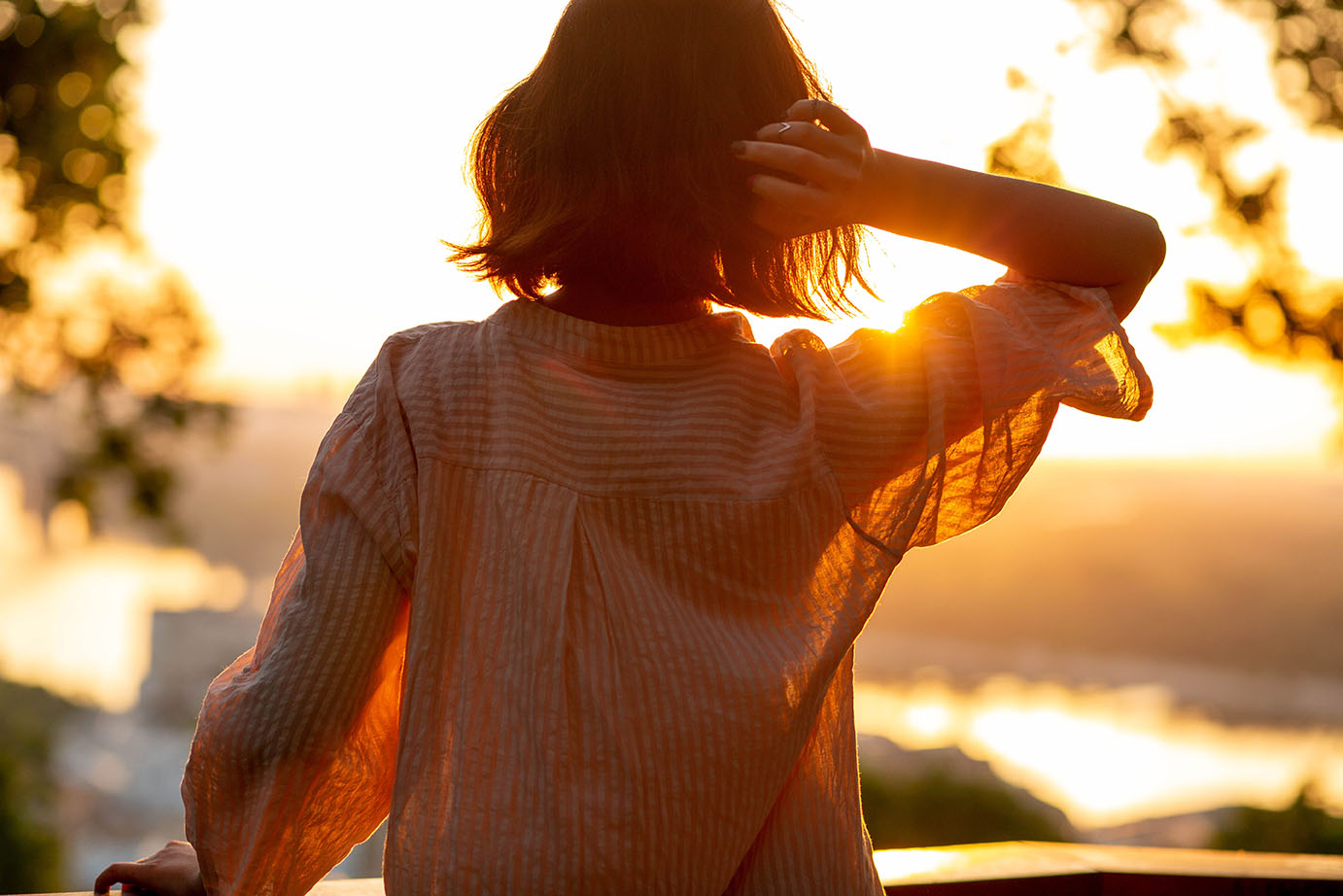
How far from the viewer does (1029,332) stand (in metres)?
0.80


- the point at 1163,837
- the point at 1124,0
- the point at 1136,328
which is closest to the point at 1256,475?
the point at 1163,837

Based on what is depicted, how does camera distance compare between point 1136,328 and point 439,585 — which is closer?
point 439,585

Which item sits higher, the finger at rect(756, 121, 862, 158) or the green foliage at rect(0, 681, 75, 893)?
the finger at rect(756, 121, 862, 158)

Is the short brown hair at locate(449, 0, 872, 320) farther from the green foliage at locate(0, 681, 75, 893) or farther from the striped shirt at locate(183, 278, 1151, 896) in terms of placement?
the green foliage at locate(0, 681, 75, 893)

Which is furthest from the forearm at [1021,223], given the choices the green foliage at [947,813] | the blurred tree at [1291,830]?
the green foliage at [947,813]

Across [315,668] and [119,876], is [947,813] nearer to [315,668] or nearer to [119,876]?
[119,876]

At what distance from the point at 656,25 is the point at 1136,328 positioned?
43 cm

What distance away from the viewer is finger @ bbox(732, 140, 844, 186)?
0.71 meters

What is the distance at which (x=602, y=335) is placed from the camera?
2.55 feet

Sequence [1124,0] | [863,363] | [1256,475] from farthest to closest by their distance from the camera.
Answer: [1256,475]
[1124,0]
[863,363]

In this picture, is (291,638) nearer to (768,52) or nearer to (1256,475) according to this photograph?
(768,52)

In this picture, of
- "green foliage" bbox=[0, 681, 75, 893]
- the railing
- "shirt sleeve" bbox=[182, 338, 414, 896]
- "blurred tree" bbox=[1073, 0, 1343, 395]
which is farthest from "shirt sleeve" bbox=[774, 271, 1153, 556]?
"green foliage" bbox=[0, 681, 75, 893]

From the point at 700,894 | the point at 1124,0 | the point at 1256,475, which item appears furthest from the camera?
the point at 1256,475

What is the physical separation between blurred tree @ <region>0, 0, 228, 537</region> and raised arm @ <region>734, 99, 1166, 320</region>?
481 cm
